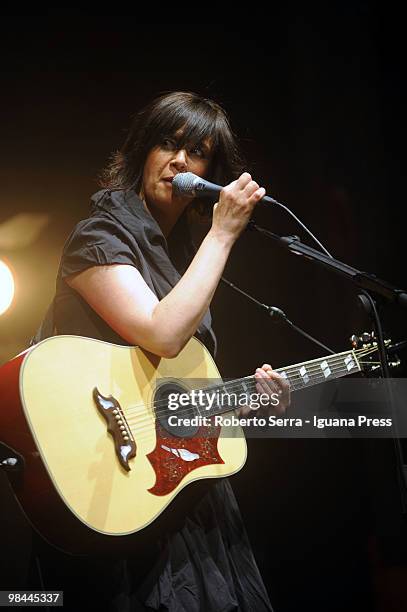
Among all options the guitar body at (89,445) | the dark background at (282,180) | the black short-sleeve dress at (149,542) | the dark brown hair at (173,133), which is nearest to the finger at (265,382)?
the black short-sleeve dress at (149,542)

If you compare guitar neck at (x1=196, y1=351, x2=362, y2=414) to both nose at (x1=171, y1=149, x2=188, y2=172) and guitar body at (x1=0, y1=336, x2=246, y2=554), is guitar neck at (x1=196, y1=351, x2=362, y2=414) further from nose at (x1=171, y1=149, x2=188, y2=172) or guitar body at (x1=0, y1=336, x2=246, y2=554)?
nose at (x1=171, y1=149, x2=188, y2=172)

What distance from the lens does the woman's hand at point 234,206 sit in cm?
135

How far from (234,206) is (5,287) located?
3.01 ft

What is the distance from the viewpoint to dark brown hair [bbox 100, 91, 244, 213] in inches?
61.8

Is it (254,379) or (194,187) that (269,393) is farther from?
(194,187)

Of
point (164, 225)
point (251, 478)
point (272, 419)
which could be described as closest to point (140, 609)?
point (272, 419)

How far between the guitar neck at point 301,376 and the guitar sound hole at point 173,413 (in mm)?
48

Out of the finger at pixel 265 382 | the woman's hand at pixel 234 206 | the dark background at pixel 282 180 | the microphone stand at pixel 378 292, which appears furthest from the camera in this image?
the dark background at pixel 282 180

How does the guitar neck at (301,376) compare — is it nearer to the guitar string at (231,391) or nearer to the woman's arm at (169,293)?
the guitar string at (231,391)

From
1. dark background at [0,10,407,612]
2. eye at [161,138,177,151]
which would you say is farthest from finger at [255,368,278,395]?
dark background at [0,10,407,612]

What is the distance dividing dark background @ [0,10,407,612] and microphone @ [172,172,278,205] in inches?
29.1

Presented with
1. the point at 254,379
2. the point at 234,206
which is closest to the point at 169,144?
the point at 234,206

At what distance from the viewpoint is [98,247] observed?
1313mm

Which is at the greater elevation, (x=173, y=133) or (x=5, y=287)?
(x=173, y=133)
